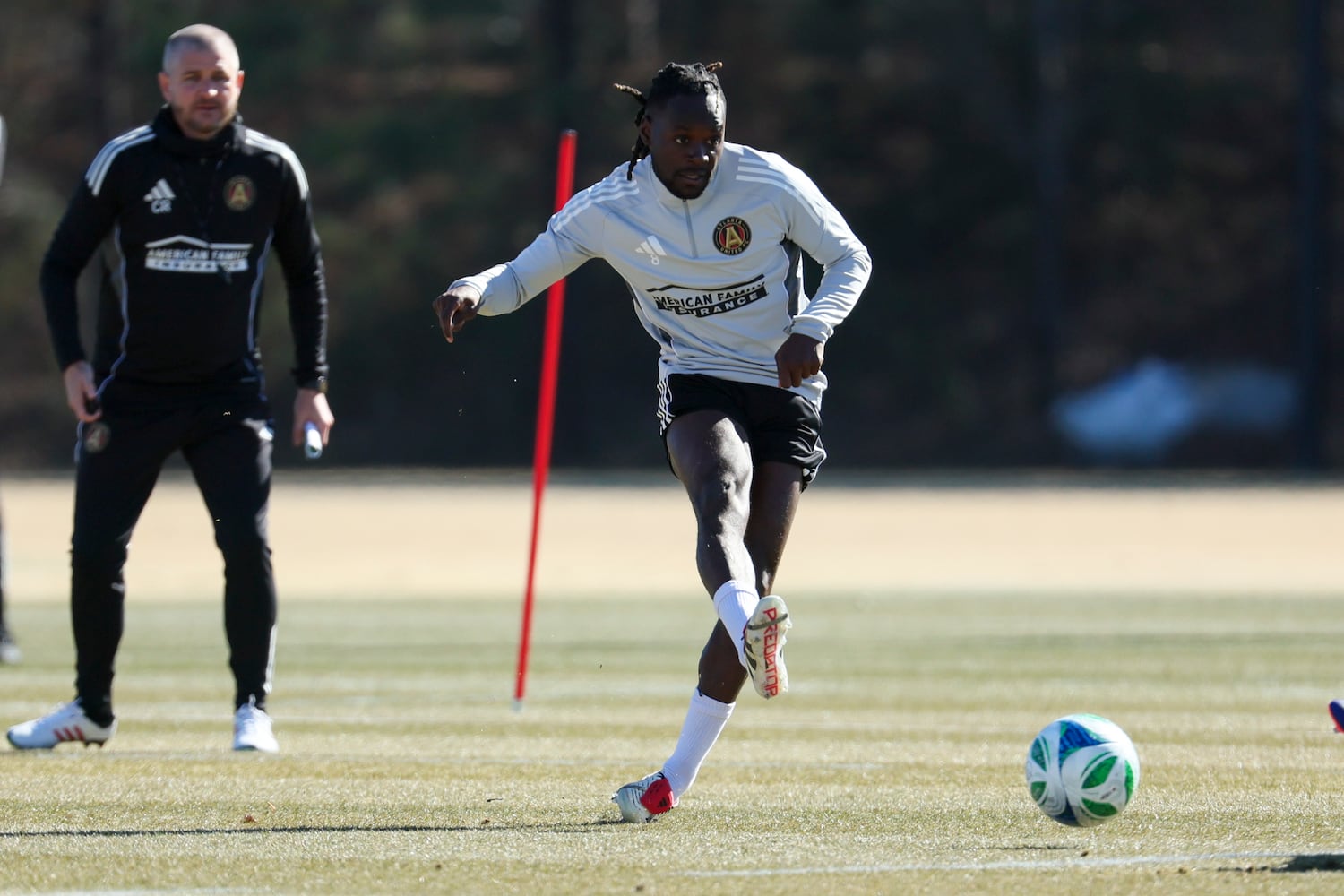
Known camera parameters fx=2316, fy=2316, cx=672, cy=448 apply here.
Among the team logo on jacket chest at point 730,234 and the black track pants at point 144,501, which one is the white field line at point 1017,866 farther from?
the black track pants at point 144,501

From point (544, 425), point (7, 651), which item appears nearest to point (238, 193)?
point (544, 425)

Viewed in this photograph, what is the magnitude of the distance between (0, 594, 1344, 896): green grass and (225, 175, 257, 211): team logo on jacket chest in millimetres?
1925

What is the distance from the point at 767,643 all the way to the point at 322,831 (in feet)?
4.27

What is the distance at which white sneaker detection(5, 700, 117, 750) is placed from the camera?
8.16 m

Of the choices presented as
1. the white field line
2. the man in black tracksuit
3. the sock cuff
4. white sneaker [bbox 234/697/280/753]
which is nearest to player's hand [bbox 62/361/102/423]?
the man in black tracksuit

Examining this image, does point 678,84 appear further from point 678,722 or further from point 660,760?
point 678,722

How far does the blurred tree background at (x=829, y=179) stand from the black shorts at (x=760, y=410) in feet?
109

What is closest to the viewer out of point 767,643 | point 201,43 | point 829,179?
point 767,643

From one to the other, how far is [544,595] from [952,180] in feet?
84.7

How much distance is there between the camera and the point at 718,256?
6.71 meters

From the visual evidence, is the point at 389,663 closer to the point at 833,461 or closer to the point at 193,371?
the point at 193,371

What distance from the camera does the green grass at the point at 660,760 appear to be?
217 inches

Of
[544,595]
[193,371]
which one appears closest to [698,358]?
[193,371]

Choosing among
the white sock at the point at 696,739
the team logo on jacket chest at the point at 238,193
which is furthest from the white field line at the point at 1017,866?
the team logo on jacket chest at the point at 238,193
